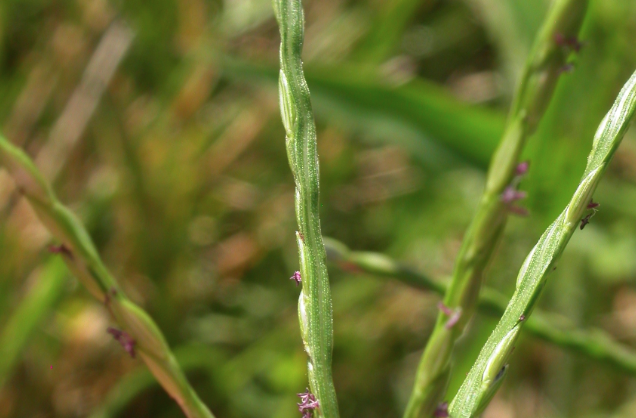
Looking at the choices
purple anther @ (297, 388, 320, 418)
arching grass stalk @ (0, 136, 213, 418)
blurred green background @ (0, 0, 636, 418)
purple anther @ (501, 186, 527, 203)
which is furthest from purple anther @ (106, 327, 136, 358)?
blurred green background @ (0, 0, 636, 418)

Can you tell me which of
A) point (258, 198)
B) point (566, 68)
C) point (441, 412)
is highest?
point (258, 198)

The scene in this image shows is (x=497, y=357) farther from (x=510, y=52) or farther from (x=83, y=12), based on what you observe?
(x=83, y=12)

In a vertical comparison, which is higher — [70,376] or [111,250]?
[111,250]

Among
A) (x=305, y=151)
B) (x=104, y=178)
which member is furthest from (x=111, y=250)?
(x=305, y=151)

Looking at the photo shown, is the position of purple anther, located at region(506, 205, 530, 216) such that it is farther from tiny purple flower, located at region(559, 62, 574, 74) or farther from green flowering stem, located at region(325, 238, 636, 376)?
green flowering stem, located at region(325, 238, 636, 376)

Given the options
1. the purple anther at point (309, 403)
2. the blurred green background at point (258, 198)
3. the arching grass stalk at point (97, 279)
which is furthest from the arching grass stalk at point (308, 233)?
the blurred green background at point (258, 198)

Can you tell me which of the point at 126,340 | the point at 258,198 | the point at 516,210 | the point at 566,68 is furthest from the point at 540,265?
the point at 258,198

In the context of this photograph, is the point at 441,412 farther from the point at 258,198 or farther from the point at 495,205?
the point at 258,198
